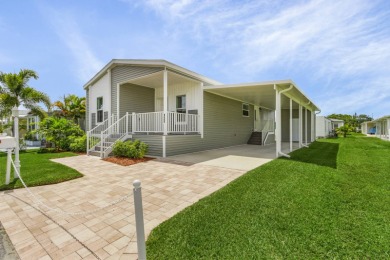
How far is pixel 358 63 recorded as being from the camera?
15.7 m

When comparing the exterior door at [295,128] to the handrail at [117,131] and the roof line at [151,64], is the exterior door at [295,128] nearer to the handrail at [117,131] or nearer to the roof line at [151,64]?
the roof line at [151,64]

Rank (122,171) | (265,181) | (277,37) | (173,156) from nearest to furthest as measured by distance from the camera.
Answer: (265,181), (122,171), (173,156), (277,37)

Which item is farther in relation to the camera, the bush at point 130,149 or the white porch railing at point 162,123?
the white porch railing at point 162,123

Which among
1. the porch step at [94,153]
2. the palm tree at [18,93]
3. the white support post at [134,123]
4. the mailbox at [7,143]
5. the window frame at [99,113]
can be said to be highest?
the palm tree at [18,93]

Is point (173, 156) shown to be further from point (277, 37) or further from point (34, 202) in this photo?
point (277, 37)

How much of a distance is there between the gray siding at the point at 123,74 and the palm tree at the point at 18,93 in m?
6.42

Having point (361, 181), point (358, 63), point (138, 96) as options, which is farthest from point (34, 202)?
point (358, 63)

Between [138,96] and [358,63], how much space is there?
17.4 meters

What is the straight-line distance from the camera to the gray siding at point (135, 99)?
1093cm

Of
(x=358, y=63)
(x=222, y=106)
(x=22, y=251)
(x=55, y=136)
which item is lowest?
(x=22, y=251)

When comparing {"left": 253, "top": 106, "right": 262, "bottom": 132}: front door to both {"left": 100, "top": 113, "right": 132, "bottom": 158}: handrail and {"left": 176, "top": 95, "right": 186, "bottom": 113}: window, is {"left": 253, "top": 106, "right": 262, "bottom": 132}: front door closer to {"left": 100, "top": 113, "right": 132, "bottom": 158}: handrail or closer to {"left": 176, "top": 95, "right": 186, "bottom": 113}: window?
{"left": 176, "top": 95, "right": 186, "bottom": 113}: window

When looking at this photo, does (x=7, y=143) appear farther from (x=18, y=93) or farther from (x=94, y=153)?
(x=18, y=93)

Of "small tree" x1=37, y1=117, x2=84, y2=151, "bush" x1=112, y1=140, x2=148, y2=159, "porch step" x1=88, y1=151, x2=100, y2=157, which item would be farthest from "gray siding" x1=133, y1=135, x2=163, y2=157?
"small tree" x1=37, y1=117, x2=84, y2=151

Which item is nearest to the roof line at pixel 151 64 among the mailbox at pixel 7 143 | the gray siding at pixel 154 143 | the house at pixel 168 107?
the house at pixel 168 107
